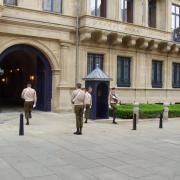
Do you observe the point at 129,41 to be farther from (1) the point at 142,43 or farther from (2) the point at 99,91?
(2) the point at 99,91

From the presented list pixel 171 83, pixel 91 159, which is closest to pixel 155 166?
pixel 91 159

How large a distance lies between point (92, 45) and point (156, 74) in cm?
689

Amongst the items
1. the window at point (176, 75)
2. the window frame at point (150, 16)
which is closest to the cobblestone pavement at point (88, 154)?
the window frame at point (150, 16)

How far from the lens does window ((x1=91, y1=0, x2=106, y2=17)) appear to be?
23.1m

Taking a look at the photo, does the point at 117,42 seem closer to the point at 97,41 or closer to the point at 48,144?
the point at 97,41

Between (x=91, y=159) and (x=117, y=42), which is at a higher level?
(x=117, y=42)

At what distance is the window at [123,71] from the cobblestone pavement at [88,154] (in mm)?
10167

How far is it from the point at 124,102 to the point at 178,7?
9956mm

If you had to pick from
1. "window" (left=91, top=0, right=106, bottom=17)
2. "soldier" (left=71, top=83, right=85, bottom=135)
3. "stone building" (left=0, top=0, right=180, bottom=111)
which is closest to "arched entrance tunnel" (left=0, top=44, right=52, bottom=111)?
"stone building" (left=0, top=0, right=180, bottom=111)

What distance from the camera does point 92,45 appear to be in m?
22.7

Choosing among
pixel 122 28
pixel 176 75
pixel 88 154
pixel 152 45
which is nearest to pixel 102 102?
pixel 122 28

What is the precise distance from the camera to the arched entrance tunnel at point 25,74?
21266mm

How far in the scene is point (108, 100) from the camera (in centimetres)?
1866

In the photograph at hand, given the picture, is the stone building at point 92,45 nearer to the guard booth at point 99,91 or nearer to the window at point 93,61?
the window at point 93,61
